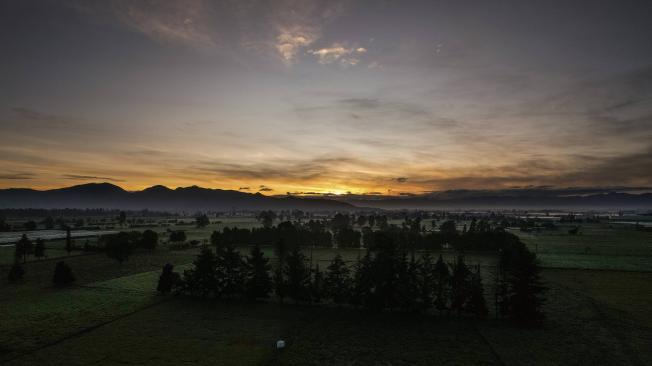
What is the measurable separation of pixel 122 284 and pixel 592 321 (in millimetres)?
85607

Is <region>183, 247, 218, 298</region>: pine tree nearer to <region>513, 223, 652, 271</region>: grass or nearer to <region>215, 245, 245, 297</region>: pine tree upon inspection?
<region>215, 245, 245, 297</region>: pine tree

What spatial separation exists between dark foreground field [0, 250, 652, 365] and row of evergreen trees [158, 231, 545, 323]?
8.18 ft

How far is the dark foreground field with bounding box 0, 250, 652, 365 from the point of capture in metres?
38.8

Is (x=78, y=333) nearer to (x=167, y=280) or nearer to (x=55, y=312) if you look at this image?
(x=55, y=312)

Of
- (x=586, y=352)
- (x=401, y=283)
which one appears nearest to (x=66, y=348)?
(x=401, y=283)

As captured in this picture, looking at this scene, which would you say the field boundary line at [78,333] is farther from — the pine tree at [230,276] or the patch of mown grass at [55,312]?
the pine tree at [230,276]

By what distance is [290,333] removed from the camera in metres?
47.1

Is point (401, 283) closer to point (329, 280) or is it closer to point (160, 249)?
point (329, 280)

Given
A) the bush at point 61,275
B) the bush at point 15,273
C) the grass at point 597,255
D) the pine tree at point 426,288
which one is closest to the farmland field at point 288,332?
the pine tree at point 426,288

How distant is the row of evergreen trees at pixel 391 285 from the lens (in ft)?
172

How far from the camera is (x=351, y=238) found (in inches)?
5684

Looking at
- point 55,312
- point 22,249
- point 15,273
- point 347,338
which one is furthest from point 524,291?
point 22,249

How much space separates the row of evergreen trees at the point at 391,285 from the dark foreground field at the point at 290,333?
2.49 meters

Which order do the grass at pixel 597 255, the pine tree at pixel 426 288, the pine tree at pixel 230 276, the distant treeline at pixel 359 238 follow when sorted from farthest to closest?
the distant treeline at pixel 359 238, the grass at pixel 597 255, the pine tree at pixel 230 276, the pine tree at pixel 426 288
